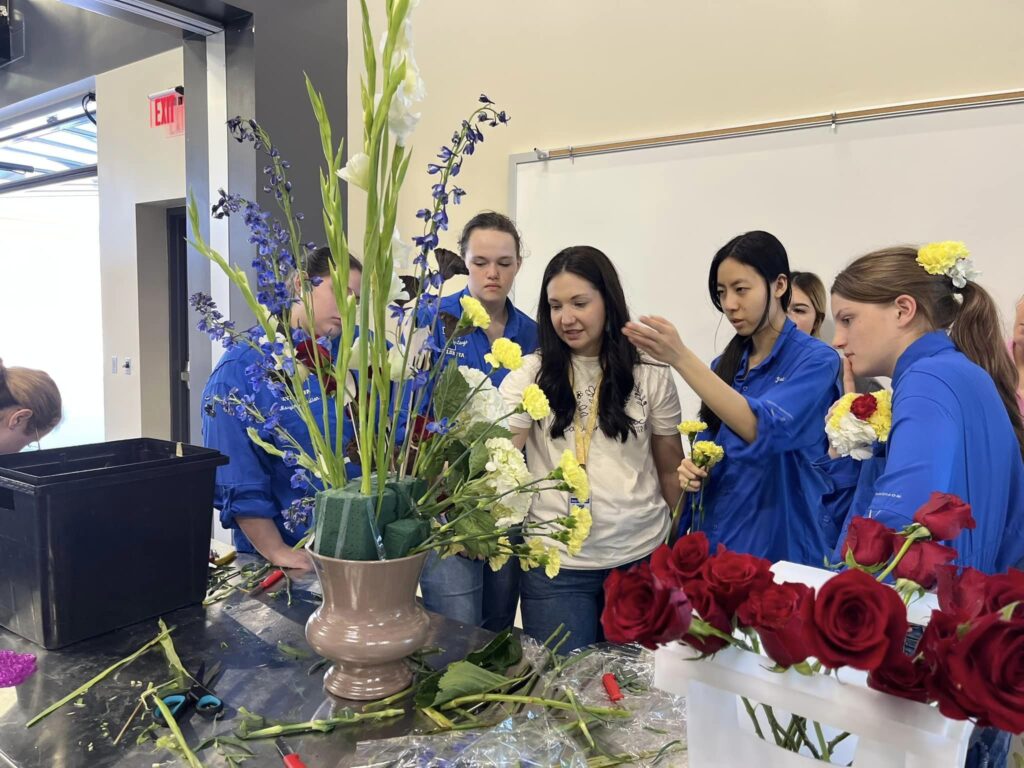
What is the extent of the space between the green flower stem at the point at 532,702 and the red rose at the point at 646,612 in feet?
1.12

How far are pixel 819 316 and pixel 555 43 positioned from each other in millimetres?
1557

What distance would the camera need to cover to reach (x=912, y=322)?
134 cm

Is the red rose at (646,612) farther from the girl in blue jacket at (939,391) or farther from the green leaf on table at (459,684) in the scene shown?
the girl in blue jacket at (939,391)

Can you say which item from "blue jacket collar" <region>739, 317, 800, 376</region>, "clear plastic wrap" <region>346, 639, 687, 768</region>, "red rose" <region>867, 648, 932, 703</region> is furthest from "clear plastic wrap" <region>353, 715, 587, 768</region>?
"blue jacket collar" <region>739, 317, 800, 376</region>

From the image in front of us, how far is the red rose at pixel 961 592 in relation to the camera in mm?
514

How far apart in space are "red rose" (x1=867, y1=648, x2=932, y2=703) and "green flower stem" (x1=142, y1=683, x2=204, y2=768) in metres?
0.66

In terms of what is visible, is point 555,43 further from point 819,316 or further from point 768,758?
point 768,758

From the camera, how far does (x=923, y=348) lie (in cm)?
126

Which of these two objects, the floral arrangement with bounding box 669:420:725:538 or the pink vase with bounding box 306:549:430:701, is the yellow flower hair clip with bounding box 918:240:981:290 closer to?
the floral arrangement with bounding box 669:420:725:538

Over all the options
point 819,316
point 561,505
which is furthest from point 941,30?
point 561,505

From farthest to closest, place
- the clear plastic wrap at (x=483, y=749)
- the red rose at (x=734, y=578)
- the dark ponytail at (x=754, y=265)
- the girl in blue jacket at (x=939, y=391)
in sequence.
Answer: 1. the dark ponytail at (x=754, y=265)
2. the girl in blue jacket at (x=939, y=391)
3. the clear plastic wrap at (x=483, y=749)
4. the red rose at (x=734, y=578)

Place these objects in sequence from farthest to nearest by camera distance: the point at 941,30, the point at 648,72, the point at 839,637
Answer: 1. the point at 648,72
2. the point at 941,30
3. the point at 839,637

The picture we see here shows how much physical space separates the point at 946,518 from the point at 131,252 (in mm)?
4786

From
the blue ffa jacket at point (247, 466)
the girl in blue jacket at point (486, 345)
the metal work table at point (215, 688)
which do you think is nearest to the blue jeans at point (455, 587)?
the girl in blue jacket at point (486, 345)
